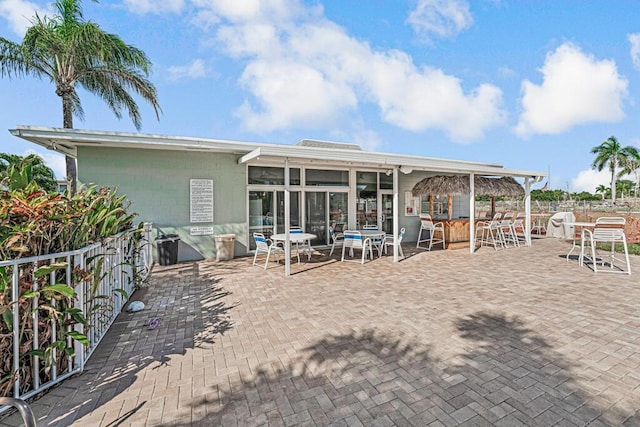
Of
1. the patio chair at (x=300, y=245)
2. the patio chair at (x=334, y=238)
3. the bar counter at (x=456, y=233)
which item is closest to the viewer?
the patio chair at (x=300, y=245)

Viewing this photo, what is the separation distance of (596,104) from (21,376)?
3010 cm

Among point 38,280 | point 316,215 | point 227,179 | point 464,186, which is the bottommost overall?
point 38,280

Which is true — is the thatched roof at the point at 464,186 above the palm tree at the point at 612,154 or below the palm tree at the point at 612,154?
below

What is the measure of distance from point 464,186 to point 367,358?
8.80 metres

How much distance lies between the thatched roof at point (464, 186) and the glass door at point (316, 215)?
12.3 feet

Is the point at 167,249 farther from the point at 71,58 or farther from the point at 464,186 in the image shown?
the point at 464,186

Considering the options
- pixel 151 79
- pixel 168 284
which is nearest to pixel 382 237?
pixel 168 284

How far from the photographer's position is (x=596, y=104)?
21172 millimetres

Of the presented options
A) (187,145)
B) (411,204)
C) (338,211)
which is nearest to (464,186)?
(411,204)

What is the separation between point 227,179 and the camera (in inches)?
346

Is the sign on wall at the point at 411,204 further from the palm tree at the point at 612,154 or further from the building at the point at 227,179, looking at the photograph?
the palm tree at the point at 612,154

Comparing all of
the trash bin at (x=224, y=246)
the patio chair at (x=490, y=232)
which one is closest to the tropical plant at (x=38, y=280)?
the trash bin at (x=224, y=246)

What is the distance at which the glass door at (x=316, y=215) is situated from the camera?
10023 mm

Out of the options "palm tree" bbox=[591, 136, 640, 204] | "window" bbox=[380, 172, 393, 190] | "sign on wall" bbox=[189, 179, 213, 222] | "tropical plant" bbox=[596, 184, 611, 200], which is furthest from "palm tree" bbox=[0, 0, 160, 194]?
"tropical plant" bbox=[596, 184, 611, 200]
